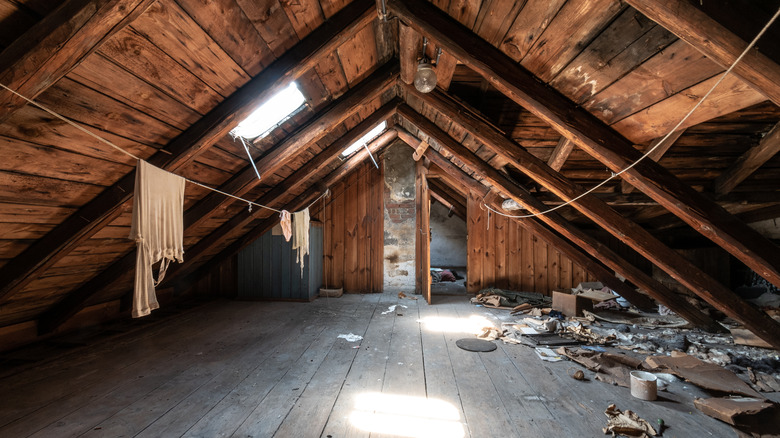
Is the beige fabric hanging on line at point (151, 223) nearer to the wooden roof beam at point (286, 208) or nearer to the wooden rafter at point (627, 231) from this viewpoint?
the wooden rafter at point (627, 231)

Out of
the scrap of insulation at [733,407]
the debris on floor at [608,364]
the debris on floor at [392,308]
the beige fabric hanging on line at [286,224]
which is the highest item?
the beige fabric hanging on line at [286,224]

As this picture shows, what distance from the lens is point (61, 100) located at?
5.08 feet

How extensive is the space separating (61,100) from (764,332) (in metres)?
5.00

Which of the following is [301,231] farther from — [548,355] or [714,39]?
[714,39]

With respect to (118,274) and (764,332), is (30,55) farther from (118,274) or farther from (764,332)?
(764,332)

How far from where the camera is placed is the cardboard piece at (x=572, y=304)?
Result: 431cm

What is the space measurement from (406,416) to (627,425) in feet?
4.20

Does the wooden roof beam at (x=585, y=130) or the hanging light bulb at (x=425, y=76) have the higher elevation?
the hanging light bulb at (x=425, y=76)

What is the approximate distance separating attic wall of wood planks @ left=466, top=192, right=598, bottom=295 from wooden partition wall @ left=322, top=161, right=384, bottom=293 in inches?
67.6

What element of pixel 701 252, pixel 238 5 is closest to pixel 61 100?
pixel 238 5

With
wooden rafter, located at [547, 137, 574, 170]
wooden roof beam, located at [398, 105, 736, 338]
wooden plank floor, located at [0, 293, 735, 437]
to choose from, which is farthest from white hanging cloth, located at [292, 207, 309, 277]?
wooden rafter, located at [547, 137, 574, 170]

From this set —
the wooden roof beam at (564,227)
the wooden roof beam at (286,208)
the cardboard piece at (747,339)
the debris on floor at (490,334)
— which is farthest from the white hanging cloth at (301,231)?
the cardboard piece at (747,339)

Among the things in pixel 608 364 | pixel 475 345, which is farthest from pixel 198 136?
pixel 608 364

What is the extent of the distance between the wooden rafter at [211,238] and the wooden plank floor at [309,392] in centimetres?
52
